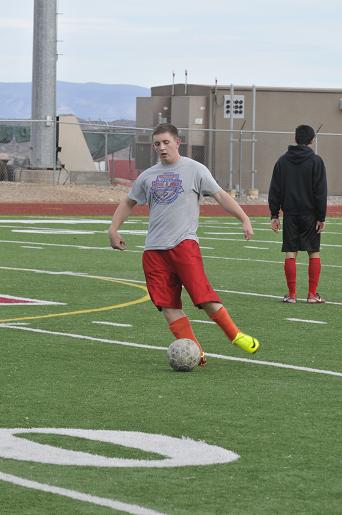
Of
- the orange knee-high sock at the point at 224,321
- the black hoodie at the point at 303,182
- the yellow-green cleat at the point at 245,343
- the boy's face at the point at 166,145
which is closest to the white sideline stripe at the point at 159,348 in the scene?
the yellow-green cleat at the point at 245,343

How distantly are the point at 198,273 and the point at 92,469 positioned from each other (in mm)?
3992

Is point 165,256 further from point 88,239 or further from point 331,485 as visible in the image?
point 88,239

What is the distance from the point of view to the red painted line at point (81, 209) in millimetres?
37938

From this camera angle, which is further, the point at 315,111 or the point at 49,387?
the point at 315,111

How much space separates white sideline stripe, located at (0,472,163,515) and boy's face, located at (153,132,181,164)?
4335 mm

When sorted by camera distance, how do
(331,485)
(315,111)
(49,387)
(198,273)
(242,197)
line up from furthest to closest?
1. (315,111)
2. (242,197)
3. (198,273)
4. (49,387)
5. (331,485)

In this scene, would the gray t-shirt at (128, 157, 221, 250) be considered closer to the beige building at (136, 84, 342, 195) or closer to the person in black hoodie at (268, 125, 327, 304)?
the person in black hoodie at (268, 125, 327, 304)

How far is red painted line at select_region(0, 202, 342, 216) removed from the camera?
3794 centimetres

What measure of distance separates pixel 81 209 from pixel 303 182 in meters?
23.5

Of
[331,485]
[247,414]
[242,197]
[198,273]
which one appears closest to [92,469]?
[331,485]

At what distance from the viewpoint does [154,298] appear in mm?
11492

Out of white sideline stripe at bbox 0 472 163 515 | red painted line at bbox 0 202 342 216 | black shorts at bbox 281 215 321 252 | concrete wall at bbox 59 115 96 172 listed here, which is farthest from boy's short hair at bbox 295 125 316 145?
concrete wall at bbox 59 115 96 172

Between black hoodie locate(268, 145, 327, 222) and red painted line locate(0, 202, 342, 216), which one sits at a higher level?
black hoodie locate(268, 145, 327, 222)

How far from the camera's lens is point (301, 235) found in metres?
16.5
